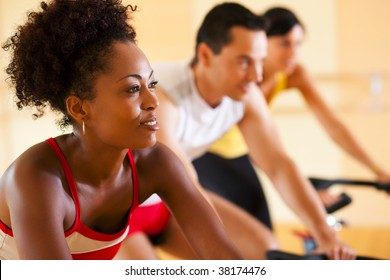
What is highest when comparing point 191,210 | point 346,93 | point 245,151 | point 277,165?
point 191,210

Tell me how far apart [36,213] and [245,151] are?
1041 mm

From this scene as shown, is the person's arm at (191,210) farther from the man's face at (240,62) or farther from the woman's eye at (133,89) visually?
the man's face at (240,62)

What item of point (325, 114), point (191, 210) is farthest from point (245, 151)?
point (191, 210)

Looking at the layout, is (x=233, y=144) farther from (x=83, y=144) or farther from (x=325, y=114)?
(x=83, y=144)

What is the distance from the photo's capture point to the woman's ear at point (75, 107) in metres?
0.65

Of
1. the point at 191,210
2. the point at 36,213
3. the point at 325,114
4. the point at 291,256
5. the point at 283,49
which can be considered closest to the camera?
the point at 36,213

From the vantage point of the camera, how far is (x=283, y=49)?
144cm

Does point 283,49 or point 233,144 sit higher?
point 283,49

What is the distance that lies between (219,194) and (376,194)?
900 millimetres

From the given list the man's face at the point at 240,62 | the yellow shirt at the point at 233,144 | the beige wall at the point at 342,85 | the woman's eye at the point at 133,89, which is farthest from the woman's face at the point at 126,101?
the beige wall at the point at 342,85

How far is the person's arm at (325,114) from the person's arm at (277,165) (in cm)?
46

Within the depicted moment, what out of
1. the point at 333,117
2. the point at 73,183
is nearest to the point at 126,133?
the point at 73,183

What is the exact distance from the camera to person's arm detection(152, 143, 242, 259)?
0.71m
